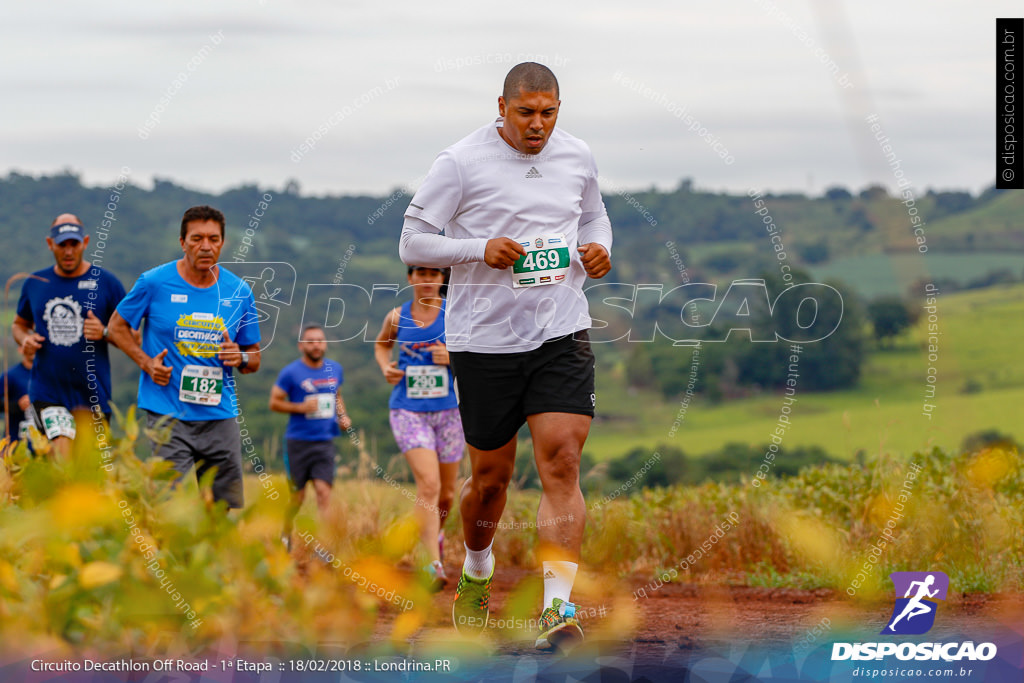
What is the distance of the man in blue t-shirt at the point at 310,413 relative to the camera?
8.78 meters

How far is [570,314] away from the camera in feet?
15.9

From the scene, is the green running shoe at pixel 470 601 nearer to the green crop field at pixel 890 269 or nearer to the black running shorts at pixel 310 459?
the black running shorts at pixel 310 459

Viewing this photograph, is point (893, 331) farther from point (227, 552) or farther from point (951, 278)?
point (227, 552)

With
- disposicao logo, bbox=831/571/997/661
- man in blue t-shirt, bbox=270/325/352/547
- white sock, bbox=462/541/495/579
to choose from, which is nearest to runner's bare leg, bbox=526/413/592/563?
white sock, bbox=462/541/495/579

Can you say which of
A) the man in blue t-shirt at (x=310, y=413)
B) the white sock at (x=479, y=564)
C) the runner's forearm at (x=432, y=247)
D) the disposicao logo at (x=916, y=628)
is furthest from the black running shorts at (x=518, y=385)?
the man in blue t-shirt at (x=310, y=413)

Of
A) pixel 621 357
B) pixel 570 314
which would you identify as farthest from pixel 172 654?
pixel 621 357

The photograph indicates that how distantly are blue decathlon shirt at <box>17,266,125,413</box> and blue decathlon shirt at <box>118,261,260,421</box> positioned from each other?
1.02 m

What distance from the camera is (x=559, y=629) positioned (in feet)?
14.6

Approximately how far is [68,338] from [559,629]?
13.4ft

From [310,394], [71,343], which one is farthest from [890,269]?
[71,343]

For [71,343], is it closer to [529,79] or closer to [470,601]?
[470,601]

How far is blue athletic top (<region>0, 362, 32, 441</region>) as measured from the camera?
8.60 metres

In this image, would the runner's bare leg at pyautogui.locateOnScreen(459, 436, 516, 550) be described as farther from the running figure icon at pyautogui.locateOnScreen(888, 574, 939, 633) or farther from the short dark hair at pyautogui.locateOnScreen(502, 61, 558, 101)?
Result: the running figure icon at pyautogui.locateOnScreen(888, 574, 939, 633)

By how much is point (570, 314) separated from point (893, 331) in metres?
27.5
